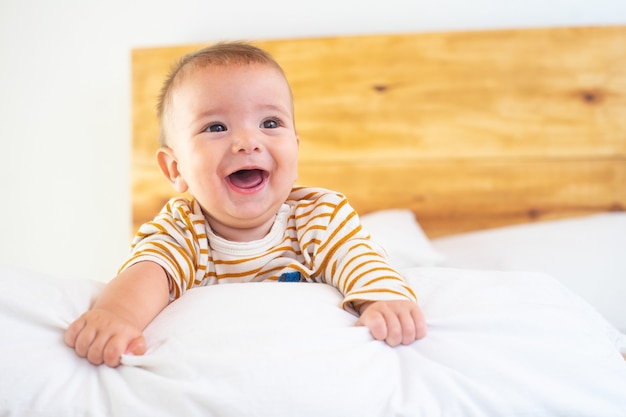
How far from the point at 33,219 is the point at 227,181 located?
1732 millimetres

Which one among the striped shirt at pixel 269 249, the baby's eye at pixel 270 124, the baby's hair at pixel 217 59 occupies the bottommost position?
the striped shirt at pixel 269 249

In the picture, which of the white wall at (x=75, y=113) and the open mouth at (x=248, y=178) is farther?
the white wall at (x=75, y=113)

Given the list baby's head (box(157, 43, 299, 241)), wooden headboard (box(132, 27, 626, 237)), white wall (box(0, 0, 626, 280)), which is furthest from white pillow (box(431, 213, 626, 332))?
white wall (box(0, 0, 626, 280))

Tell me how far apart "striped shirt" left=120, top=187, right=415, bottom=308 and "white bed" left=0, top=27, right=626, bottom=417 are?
10cm

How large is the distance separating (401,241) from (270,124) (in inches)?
24.4

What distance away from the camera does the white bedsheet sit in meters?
0.59

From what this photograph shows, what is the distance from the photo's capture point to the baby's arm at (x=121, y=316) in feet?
2.15

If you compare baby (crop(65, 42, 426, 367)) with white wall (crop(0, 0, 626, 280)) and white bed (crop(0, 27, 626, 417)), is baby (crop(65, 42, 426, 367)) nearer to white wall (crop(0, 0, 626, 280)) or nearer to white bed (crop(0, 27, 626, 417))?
white bed (crop(0, 27, 626, 417))

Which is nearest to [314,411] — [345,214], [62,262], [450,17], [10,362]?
[10,362]

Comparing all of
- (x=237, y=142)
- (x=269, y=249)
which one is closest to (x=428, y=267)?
(x=269, y=249)

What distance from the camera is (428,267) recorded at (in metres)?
0.98

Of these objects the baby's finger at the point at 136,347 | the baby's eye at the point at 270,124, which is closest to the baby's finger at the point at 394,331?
the baby's finger at the point at 136,347

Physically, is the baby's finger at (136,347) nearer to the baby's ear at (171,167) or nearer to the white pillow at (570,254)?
the baby's ear at (171,167)

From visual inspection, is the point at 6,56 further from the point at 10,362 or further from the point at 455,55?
the point at 10,362
